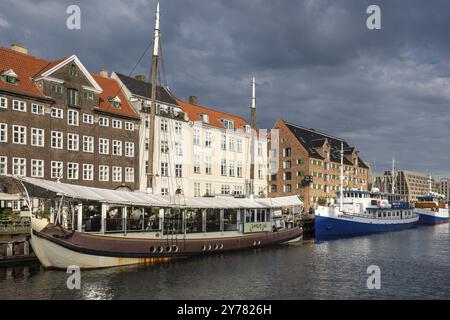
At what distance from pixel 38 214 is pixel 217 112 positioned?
165ft

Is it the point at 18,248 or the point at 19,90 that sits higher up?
the point at 19,90

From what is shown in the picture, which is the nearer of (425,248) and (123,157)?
(425,248)

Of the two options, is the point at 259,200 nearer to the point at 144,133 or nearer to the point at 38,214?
the point at 144,133

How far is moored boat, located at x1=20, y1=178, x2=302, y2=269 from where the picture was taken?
110ft

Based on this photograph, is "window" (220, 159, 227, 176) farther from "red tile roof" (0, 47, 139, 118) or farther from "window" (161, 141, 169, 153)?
"red tile roof" (0, 47, 139, 118)

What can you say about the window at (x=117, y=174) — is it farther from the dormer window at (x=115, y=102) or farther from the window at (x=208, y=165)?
the window at (x=208, y=165)

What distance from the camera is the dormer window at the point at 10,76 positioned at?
50059 millimetres

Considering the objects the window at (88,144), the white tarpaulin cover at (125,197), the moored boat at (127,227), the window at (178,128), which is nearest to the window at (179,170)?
the window at (178,128)

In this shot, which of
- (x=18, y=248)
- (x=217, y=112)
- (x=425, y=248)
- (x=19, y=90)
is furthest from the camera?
(x=217, y=112)

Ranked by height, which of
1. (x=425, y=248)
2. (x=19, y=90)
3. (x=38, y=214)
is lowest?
(x=425, y=248)

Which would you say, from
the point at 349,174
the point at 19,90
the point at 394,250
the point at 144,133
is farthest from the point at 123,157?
the point at 349,174

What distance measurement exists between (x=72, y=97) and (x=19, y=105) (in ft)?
22.4

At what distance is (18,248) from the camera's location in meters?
39.3

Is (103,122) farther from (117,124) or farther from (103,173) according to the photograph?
(103,173)
